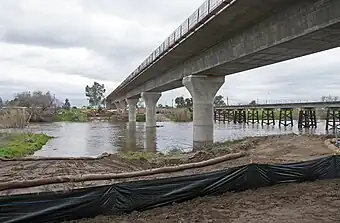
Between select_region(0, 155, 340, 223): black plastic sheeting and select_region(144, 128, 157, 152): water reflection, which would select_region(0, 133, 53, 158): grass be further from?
select_region(0, 155, 340, 223): black plastic sheeting

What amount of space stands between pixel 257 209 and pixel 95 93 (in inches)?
7110

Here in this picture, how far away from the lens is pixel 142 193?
9.37m

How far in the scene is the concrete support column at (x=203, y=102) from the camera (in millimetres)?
34125

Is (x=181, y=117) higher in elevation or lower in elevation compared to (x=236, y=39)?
lower

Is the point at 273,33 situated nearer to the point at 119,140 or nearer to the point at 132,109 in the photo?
the point at 119,140

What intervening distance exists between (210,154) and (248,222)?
12.0m

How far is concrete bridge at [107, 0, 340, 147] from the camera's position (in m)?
16.6

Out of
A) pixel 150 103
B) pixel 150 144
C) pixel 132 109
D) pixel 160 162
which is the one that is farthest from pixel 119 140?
pixel 132 109

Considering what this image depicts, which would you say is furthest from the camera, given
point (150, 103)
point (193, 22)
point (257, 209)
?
point (150, 103)

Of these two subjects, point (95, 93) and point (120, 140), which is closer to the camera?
point (120, 140)

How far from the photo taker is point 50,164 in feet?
60.7

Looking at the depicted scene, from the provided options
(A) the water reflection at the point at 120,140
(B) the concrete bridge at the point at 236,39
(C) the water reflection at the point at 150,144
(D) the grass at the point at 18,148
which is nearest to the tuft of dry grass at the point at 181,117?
(A) the water reflection at the point at 120,140

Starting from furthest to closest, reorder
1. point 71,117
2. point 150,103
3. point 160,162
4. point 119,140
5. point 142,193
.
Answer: point 71,117 < point 150,103 < point 119,140 < point 160,162 < point 142,193

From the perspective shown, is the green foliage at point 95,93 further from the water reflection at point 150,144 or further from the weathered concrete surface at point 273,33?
the weathered concrete surface at point 273,33
